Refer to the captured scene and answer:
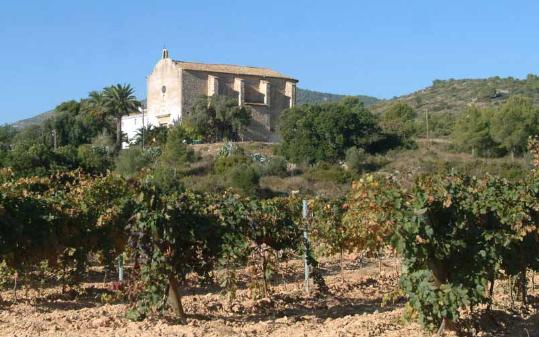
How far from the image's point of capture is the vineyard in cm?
667

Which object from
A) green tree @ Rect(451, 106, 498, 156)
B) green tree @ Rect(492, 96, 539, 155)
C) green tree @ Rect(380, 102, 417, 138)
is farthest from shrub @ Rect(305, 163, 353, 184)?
→ green tree @ Rect(492, 96, 539, 155)

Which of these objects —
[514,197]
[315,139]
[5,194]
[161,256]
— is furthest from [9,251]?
[315,139]

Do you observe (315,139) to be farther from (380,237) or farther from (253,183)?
(380,237)

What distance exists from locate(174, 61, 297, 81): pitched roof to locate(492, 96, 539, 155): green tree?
2345cm

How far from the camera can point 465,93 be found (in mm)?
81625

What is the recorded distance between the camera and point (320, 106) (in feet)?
167

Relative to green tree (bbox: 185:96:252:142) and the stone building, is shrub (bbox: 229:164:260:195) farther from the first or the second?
the stone building

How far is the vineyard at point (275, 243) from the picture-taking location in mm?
6668

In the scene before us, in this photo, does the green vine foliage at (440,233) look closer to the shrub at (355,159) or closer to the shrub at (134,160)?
the shrub at (134,160)

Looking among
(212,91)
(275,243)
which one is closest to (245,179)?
(212,91)

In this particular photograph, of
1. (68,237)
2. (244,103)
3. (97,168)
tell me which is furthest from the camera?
(244,103)

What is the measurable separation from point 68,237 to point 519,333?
20.6 ft

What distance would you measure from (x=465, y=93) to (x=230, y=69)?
1262 inches

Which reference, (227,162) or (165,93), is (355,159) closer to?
(227,162)
